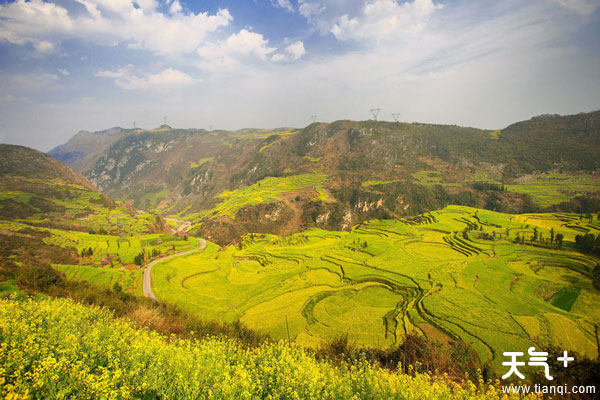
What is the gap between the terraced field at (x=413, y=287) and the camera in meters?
38.4

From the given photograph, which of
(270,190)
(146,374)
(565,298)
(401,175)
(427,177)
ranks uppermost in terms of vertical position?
(401,175)

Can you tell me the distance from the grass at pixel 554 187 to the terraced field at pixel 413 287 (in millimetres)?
17235

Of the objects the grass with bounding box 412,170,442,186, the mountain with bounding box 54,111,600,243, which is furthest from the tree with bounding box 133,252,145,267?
the grass with bounding box 412,170,442,186

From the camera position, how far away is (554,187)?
4213 inches

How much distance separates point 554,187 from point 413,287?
103949 millimetres

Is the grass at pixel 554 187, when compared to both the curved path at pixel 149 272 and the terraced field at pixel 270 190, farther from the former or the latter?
the curved path at pixel 149 272

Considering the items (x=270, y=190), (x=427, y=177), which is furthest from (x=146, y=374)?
(x=427, y=177)

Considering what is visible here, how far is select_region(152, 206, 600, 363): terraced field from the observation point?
3838cm

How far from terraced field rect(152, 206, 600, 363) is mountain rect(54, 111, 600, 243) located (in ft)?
85.7

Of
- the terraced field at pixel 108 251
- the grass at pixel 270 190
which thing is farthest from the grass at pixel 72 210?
the grass at pixel 270 190

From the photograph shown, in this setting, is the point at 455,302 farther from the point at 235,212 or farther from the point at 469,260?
the point at 235,212

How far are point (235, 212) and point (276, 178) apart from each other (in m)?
42.9

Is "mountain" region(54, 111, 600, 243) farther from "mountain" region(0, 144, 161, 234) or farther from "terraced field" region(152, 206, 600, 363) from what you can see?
"mountain" region(0, 144, 161, 234)

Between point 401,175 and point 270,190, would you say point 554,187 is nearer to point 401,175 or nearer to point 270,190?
point 401,175
